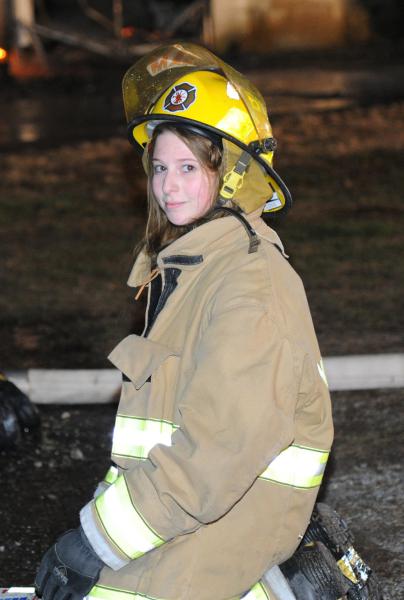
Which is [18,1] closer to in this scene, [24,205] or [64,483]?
[24,205]

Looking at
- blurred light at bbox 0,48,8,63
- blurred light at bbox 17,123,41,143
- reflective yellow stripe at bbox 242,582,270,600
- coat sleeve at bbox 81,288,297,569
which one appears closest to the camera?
coat sleeve at bbox 81,288,297,569

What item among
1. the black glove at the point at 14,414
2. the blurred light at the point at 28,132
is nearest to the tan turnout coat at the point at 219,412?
the black glove at the point at 14,414

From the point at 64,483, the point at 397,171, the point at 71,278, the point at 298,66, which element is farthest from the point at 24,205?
the point at 298,66

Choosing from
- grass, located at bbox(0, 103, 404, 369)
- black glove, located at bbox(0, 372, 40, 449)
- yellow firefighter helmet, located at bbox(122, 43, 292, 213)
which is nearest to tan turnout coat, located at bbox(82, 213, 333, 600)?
yellow firefighter helmet, located at bbox(122, 43, 292, 213)

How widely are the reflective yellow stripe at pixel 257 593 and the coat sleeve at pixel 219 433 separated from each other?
0.34 m

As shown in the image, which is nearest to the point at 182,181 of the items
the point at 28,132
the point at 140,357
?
the point at 140,357

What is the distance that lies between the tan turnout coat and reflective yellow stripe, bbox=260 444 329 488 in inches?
0.7

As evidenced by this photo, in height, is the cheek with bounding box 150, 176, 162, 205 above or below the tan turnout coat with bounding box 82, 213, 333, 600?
above

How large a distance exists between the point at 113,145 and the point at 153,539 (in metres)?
11.2

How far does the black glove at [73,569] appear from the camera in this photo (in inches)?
110

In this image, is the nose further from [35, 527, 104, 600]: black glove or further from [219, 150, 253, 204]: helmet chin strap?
[35, 527, 104, 600]: black glove

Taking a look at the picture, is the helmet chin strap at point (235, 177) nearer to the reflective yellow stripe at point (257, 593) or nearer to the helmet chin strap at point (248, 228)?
the helmet chin strap at point (248, 228)

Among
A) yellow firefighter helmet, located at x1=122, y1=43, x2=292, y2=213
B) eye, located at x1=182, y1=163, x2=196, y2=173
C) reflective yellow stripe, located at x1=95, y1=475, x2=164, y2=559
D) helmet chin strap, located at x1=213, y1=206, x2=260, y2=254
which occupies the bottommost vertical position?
reflective yellow stripe, located at x1=95, y1=475, x2=164, y2=559

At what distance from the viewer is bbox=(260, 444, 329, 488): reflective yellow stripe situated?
2828 mm
